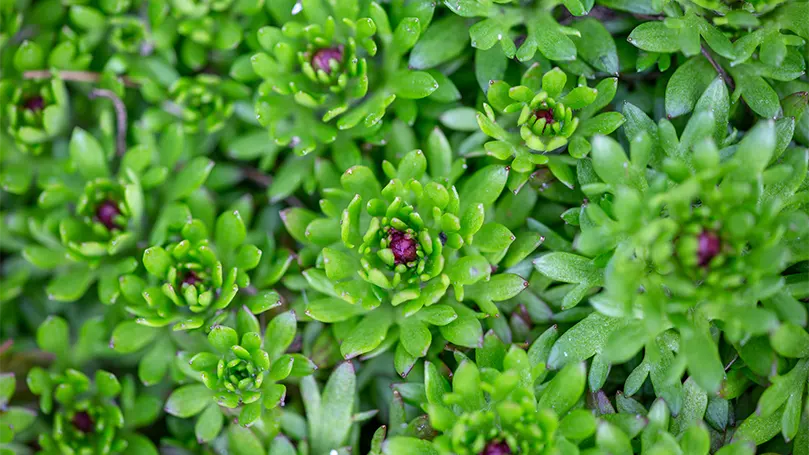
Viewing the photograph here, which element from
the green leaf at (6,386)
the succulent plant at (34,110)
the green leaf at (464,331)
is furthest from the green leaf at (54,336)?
the green leaf at (464,331)

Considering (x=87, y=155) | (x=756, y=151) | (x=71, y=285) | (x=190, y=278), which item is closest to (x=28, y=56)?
(x=87, y=155)

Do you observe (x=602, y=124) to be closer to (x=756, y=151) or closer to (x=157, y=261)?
(x=756, y=151)

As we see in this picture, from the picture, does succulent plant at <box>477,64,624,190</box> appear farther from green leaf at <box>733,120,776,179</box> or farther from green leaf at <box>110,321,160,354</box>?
green leaf at <box>110,321,160,354</box>

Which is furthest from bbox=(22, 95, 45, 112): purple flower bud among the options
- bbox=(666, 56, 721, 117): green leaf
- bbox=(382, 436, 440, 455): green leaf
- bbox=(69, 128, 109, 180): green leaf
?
bbox=(666, 56, 721, 117): green leaf

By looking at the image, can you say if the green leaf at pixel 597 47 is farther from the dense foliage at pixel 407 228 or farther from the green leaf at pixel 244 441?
the green leaf at pixel 244 441

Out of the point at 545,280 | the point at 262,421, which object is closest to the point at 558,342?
the point at 545,280

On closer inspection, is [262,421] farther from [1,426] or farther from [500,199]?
[500,199]

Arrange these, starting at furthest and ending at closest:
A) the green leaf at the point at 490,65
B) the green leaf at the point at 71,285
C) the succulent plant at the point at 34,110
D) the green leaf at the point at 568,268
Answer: the succulent plant at the point at 34,110 → the green leaf at the point at 71,285 → the green leaf at the point at 490,65 → the green leaf at the point at 568,268
